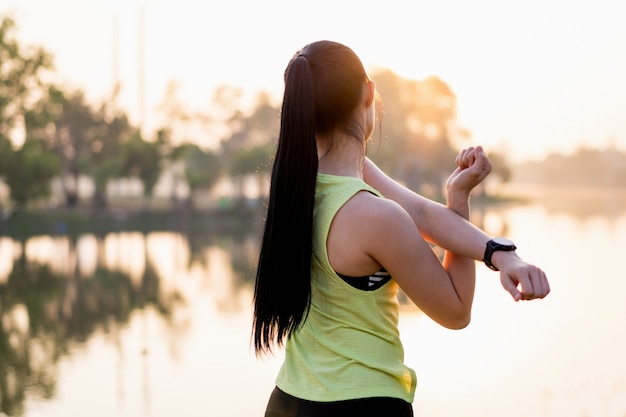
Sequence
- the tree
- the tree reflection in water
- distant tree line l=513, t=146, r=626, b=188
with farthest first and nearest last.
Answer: distant tree line l=513, t=146, r=626, b=188
the tree
the tree reflection in water

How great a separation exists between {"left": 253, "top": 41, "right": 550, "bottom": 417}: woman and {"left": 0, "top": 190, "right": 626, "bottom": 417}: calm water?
5.75 metres

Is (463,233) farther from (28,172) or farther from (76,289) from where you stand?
(28,172)

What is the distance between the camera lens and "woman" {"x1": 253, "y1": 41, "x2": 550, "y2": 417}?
3.61ft

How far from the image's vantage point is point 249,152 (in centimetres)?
3372

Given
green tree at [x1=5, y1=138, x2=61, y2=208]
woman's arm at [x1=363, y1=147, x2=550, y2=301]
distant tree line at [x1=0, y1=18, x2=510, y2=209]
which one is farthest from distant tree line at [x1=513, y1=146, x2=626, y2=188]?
woman's arm at [x1=363, y1=147, x2=550, y2=301]

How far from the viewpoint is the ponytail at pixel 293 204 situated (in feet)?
3.75

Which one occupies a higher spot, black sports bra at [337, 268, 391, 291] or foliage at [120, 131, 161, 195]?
black sports bra at [337, 268, 391, 291]

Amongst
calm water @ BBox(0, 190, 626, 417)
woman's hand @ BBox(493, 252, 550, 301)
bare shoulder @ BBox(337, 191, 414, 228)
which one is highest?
bare shoulder @ BBox(337, 191, 414, 228)

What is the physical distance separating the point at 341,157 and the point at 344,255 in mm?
144

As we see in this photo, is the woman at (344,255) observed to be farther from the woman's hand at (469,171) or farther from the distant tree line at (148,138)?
the distant tree line at (148,138)

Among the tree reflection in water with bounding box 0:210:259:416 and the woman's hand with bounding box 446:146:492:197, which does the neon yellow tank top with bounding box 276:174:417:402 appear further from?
the tree reflection in water with bounding box 0:210:259:416

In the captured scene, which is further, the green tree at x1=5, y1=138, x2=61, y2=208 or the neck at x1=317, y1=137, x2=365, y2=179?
the green tree at x1=5, y1=138, x2=61, y2=208

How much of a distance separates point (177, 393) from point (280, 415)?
6878mm

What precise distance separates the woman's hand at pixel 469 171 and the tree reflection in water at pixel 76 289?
13.8 ft
